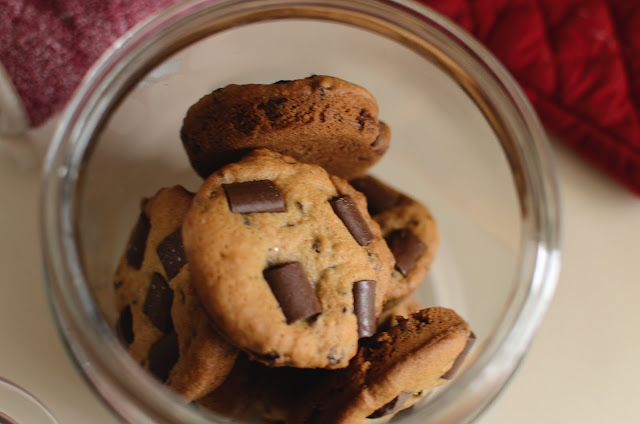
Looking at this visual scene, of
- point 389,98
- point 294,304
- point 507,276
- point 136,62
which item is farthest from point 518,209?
point 136,62

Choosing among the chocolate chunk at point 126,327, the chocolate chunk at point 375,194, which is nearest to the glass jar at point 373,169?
the chocolate chunk at point 126,327

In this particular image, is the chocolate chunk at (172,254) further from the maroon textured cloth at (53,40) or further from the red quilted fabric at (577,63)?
the red quilted fabric at (577,63)

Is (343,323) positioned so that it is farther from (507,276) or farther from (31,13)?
(31,13)

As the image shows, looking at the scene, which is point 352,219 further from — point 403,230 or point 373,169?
point 373,169

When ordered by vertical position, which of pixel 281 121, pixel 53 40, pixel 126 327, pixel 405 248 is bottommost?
pixel 126 327

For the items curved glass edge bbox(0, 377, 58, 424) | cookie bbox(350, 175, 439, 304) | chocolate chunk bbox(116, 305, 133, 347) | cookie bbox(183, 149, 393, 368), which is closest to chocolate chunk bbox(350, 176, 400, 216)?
cookie bbox(350, 175, 439, 304)

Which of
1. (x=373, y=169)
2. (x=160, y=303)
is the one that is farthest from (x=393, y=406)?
(x=373, y=169)
